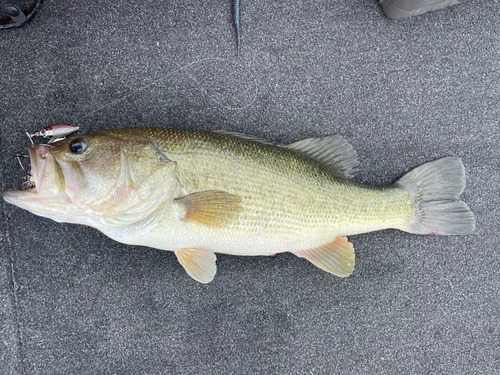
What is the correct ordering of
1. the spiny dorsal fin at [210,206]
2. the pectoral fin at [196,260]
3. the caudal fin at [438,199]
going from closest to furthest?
the spiny dorsal fin at [210,206], the pectoral fin at [196,260], the caudal fin at [438,199]

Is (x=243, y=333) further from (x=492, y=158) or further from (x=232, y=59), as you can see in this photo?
(x=492, y=158)

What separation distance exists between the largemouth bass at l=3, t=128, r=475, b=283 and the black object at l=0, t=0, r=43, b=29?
760mm

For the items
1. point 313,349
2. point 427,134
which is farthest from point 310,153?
point 313,349

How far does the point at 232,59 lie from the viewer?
5.29 feet

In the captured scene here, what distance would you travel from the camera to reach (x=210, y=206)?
1.20 metres

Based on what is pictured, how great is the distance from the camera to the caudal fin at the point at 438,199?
5.03ft

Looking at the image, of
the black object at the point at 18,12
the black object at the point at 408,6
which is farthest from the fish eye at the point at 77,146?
the black object at the point at 408,6

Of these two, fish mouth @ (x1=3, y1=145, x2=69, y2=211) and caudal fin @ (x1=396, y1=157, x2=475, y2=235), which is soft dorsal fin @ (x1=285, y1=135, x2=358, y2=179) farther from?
fish mouth @ (x1=3, y1=145, x2=69, y2=211)

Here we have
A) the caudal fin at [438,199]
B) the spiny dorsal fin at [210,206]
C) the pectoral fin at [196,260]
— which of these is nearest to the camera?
the spiny dorsal fin at [210,206]

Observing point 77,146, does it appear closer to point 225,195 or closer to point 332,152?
point 225,195

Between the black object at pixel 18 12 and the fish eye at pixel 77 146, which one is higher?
the black object at pixel 18 12

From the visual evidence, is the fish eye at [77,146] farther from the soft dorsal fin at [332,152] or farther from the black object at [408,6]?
the black object at [408,6]

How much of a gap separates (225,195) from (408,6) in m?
1.22

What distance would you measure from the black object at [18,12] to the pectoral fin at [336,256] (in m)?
1.58
